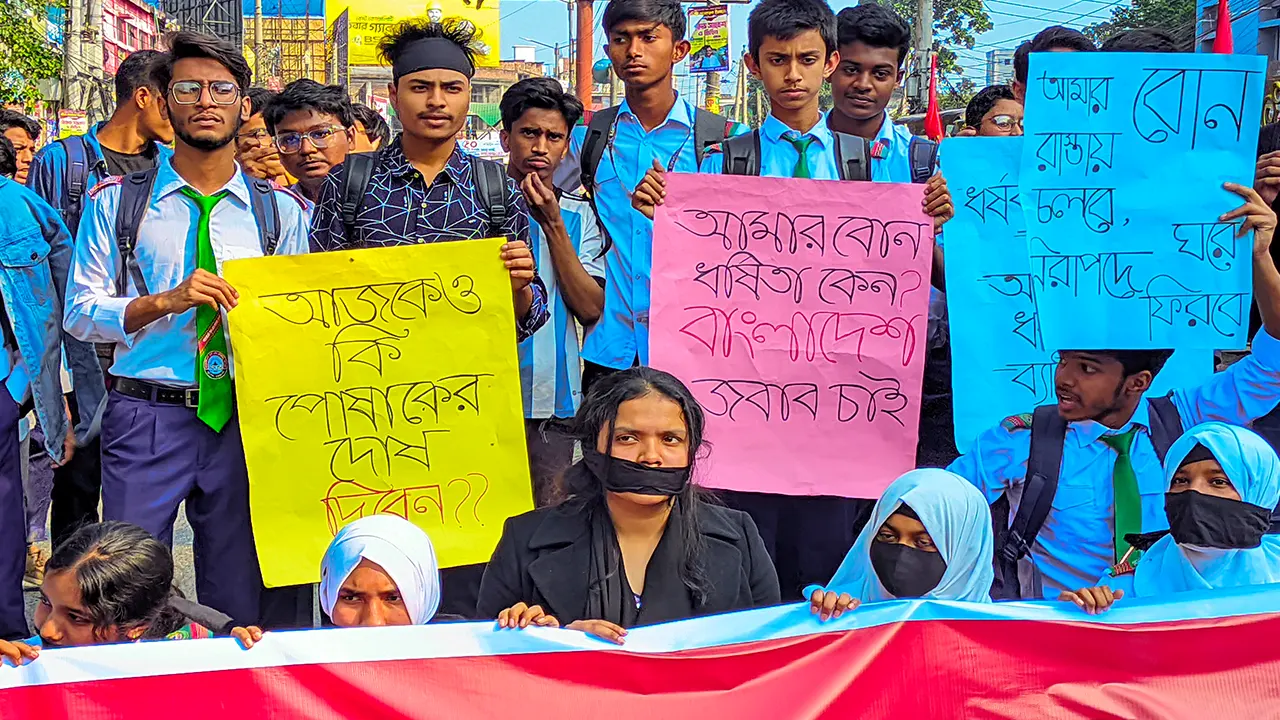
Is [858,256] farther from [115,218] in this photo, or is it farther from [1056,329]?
[115,218]

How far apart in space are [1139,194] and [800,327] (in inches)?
42.8

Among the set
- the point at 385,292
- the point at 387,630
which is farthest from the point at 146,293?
the point at 387,630

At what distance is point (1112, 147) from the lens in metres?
4.09

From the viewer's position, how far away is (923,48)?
27.6 m

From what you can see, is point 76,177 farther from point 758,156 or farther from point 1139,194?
point 1139,194

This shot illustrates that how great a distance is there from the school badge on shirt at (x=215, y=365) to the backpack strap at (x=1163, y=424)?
268 cm

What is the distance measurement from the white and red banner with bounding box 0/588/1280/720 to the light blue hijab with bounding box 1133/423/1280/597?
1.96 feet

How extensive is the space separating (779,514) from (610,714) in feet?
5.84

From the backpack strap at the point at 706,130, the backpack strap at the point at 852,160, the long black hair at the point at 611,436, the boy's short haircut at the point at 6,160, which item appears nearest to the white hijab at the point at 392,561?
the long black hair at the point at 611,436

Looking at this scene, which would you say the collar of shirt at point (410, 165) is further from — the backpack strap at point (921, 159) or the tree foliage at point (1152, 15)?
the tree foliage at point (1152, 15)

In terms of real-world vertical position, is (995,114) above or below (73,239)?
above

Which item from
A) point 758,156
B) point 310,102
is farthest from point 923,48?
point 758,156

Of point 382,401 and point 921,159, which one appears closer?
point 382,401

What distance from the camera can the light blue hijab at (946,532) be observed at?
3.20m
